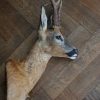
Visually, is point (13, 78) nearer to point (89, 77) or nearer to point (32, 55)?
point (32, 55)

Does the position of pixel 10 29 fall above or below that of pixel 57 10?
below

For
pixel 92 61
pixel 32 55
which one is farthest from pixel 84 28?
pixel 32 55

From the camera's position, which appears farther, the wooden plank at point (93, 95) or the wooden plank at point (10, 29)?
the wooden plank at point (10, 29)

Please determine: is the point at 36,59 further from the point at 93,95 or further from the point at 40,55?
the point at 93,95

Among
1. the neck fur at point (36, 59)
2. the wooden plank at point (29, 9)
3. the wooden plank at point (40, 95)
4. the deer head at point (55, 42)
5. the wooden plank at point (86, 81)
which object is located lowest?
the wooden plank at point (40, 95)

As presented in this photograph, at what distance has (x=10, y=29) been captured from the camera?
1662 mm

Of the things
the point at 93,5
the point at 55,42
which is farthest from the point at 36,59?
the point at 93,5

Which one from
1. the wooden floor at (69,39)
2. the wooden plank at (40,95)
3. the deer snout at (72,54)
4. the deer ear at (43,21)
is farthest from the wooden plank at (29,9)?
the wooden plank at (40,95)

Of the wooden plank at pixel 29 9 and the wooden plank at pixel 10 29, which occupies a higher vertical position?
the wooden plank at pixel 29 9

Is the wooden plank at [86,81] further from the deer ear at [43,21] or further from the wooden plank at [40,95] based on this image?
the deer ear at [43,21]

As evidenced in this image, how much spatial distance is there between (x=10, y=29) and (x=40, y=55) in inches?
10.4

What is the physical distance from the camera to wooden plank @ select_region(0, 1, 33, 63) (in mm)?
1636

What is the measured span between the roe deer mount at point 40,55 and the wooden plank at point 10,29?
0.36ft

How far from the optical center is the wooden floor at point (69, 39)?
1.53 meters
